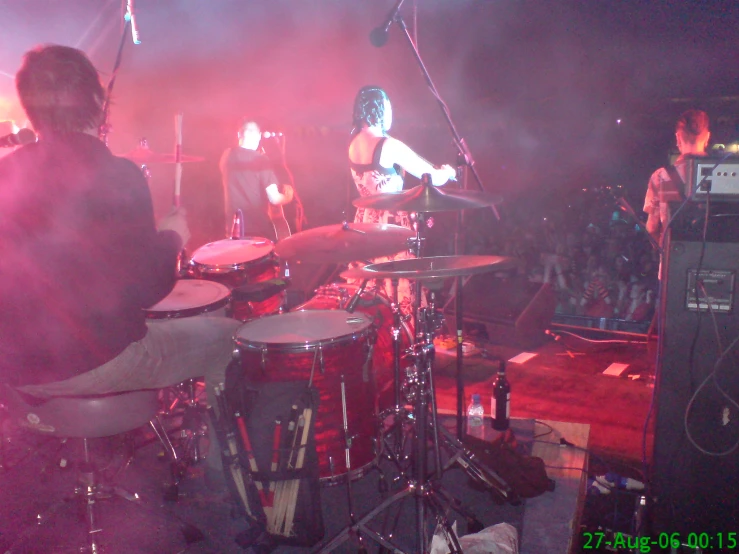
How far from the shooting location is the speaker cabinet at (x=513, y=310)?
454 centimetres

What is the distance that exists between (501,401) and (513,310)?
1.98 m

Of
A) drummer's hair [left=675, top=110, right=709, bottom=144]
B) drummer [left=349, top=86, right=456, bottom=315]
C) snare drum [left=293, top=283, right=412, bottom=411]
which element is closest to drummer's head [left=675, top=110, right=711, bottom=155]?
drummer's hair [left=675, top=110, right=709, bottom=144]

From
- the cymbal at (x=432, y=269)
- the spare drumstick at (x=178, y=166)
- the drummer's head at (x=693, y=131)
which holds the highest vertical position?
the drummer's head at (x=693, y=131)

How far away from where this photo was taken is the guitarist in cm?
418

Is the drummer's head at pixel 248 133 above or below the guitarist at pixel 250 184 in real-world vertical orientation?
above

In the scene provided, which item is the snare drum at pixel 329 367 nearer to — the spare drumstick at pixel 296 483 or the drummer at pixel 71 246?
the spare drumstick at pixel 296 483

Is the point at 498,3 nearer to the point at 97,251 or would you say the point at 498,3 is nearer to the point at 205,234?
the point at 205,234

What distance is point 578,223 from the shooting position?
6.14m

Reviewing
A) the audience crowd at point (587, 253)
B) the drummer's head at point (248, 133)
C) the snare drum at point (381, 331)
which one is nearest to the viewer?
the snare drum at point (381, 331)

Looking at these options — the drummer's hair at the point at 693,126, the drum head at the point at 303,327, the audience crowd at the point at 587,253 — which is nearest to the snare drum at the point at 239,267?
the drum head at the point at 303,327

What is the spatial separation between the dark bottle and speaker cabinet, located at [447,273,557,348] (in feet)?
5.86

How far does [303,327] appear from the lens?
7.39 ft

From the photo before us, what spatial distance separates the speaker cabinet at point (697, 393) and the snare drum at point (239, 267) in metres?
1.95

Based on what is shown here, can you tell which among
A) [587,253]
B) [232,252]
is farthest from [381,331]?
[587,253]
